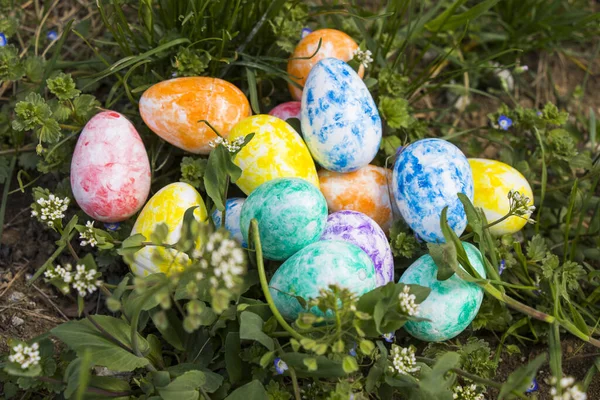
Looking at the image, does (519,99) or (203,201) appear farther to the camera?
(519,99)

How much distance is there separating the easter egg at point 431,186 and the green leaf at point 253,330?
0.62 metres

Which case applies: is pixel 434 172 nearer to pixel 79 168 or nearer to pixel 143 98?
pixel 143 98

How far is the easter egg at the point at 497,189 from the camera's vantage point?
6.59 ft

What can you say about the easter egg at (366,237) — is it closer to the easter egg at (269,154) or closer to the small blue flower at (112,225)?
the easter egg at (269,154)

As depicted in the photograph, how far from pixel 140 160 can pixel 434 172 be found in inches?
38.4

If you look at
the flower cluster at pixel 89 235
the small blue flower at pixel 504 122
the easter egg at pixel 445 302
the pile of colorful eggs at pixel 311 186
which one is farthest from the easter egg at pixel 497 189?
the flower cluster at pixel 89 235

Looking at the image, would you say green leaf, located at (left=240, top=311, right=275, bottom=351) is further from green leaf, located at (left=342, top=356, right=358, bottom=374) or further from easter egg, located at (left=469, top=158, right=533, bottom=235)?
easter egg, located at (left=469, top=158, right=533, bottom=235)

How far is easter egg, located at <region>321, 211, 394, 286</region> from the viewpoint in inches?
72.8

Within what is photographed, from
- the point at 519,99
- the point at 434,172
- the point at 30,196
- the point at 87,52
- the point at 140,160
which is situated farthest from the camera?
the point at 519,99

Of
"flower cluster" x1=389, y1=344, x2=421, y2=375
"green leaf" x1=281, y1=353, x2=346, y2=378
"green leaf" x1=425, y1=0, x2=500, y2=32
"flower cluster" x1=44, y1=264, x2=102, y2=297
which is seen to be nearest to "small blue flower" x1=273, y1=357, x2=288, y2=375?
"green leaf" x1=281, y1=353, x2=346, y2=378

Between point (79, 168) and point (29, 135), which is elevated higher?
point (79, 168)

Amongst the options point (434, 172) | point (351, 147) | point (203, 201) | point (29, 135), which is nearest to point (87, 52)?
point (29, 135)

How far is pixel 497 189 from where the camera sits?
79.4 inches

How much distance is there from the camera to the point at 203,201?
1.97m
